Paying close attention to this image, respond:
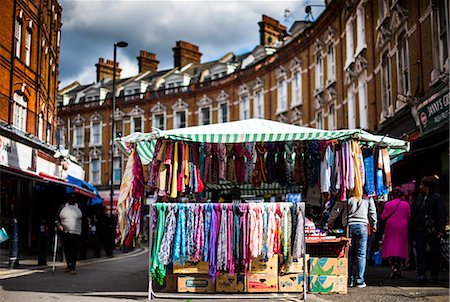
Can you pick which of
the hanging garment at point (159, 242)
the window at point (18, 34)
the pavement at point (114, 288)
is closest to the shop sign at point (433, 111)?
the pavement at point (114, 288)

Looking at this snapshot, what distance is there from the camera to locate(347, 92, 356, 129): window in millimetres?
23891

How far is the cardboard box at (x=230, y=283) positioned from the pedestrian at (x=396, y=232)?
368 cm

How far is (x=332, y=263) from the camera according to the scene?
8781 millimetres

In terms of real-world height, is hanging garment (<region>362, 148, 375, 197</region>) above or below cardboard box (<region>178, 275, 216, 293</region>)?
above

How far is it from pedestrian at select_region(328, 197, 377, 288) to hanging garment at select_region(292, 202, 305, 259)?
58.5 inches

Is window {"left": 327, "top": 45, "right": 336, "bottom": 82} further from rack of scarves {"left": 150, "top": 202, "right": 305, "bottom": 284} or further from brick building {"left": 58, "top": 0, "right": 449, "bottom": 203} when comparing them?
rack of scarves {"left": 150, "top": 202, "right": 305, "bottom": 284}

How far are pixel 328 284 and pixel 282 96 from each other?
995 inches

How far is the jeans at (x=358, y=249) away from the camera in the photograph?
30.4 feet

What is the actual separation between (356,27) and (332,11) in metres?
3.26

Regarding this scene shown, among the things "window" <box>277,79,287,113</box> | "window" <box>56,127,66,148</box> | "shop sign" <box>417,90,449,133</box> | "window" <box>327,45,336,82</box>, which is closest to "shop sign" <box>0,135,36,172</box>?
"window" <box>56,127,66,148</box>

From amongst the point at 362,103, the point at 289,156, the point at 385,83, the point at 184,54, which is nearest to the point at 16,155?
the point at 289,156

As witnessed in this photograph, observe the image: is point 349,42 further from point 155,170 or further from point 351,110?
point 155,170

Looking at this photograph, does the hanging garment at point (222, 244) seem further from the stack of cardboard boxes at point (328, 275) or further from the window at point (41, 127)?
the window at point (41, 127)

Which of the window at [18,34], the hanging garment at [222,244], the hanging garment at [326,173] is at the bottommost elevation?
the hanging garment at [222,244]
